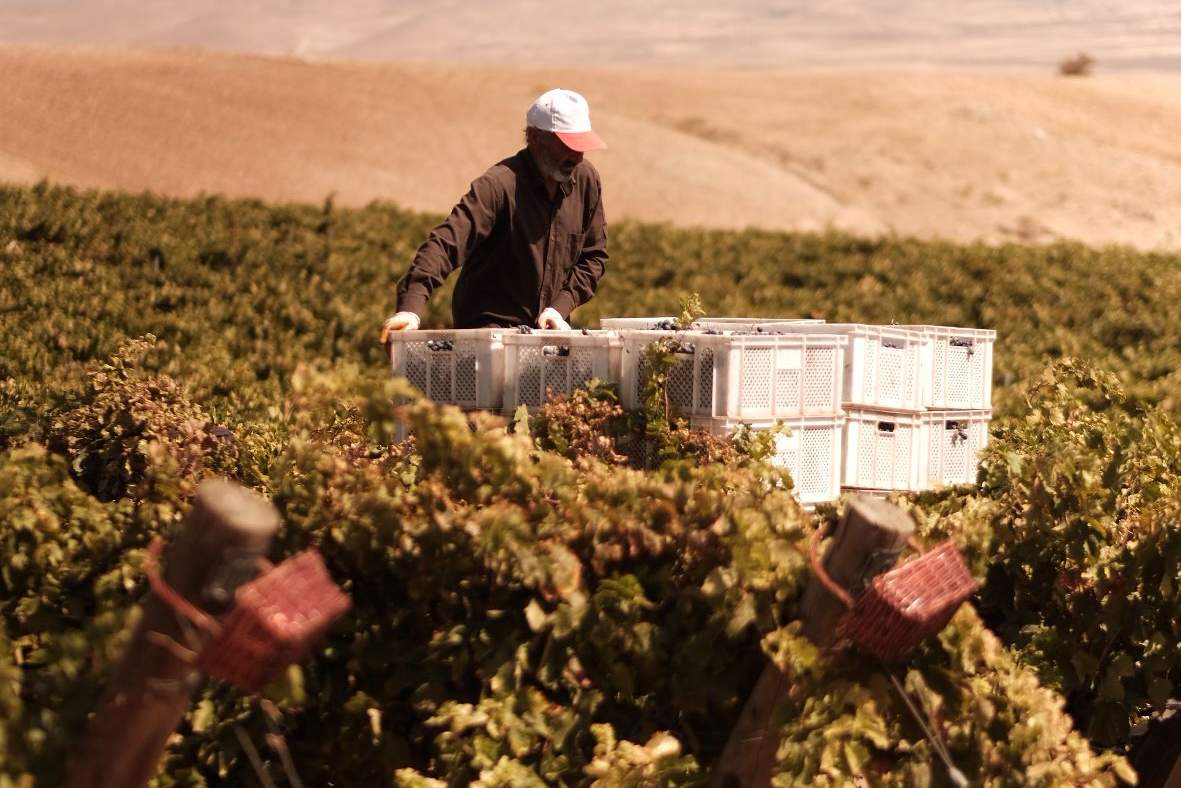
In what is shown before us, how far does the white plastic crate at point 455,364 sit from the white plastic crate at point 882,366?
1078 millimetres

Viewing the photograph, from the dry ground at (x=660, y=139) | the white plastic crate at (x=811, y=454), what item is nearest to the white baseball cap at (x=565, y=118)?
the white plastic crate at (x=811, y=454)

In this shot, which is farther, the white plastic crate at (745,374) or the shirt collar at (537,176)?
the shirt collar at (537,176)

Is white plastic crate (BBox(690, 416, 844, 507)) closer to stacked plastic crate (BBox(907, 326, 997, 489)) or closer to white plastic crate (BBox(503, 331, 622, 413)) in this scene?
white plastic crate (BBox(503, 331, 622, 413))

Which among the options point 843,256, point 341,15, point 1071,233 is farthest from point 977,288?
point 341,15

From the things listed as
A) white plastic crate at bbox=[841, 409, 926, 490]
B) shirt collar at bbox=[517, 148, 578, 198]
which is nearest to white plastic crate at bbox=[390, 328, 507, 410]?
shirt collar at bbox=[517, 148, 578, 198]

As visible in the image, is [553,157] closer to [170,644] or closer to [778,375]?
[778,375]

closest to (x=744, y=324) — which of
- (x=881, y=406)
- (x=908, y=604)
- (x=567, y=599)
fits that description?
(x=881, y=406)

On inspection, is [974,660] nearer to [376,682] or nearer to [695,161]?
[376,682]

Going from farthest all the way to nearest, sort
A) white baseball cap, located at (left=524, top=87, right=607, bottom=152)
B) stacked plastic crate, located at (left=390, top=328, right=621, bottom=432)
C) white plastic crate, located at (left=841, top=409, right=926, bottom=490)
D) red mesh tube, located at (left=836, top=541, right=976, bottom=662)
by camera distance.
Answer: white baseball cap, located at (left=524, top=87, right=607, bottom=152) < white plastic crate, located at (left=841, top=409, right=926, bottom=490) < stacked plastic crate, located at (left=390, top=328, right=621, bottom=432) < red mesh tube, located at (left=836, top=541, right=976, bottom=662)

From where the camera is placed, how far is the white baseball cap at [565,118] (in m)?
5.21

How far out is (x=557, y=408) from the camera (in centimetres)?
466

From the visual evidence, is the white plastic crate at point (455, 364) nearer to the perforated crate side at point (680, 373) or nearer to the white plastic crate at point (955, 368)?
the perforated crate side at point (680, 373)

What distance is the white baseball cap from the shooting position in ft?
17.1

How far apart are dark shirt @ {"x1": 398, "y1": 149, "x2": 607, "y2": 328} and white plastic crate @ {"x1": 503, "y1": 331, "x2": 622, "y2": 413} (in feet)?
1.64
